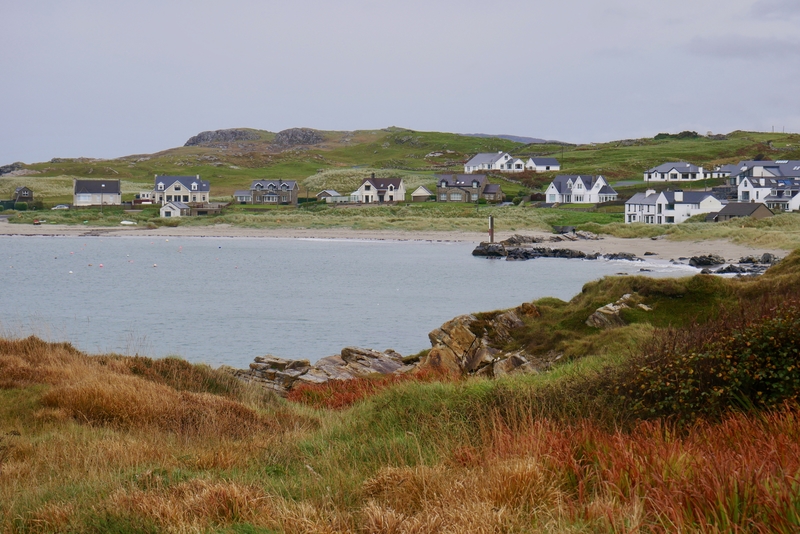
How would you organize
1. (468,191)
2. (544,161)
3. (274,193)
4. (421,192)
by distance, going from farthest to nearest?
(544,161) < (421,192) < (274,193) < (468,191)

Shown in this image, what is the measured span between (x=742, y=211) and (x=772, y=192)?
1924 cm

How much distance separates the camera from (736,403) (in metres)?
7.88

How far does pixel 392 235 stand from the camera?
93.7 meters

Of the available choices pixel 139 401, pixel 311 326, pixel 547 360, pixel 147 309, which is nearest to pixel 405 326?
pixel 311 326

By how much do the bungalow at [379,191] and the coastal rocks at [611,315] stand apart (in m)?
114

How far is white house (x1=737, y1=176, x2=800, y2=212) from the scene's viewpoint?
102375mm

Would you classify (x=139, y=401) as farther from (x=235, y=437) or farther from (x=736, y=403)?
(x=736, y=403)

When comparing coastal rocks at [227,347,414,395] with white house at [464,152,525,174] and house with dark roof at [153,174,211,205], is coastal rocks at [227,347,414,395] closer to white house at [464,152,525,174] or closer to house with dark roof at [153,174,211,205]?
house with dark roof at [153,174,211,205]

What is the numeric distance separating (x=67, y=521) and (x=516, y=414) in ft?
14.8

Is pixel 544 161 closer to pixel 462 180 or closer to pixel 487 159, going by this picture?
pixel 487 159

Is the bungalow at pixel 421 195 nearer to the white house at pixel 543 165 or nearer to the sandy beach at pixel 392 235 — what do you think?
the sandy beach at pixel 392 235

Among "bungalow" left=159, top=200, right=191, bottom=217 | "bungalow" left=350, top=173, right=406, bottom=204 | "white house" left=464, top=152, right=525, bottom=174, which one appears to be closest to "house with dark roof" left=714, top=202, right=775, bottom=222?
"bungalow" left=350, top=173, right=406, bottom=204

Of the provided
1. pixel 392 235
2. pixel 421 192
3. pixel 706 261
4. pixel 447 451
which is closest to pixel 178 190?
pixel 421 192

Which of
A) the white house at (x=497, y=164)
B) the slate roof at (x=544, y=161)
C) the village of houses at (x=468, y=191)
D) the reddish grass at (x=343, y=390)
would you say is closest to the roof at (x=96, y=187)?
the village of houses at (x=468, y=191)
